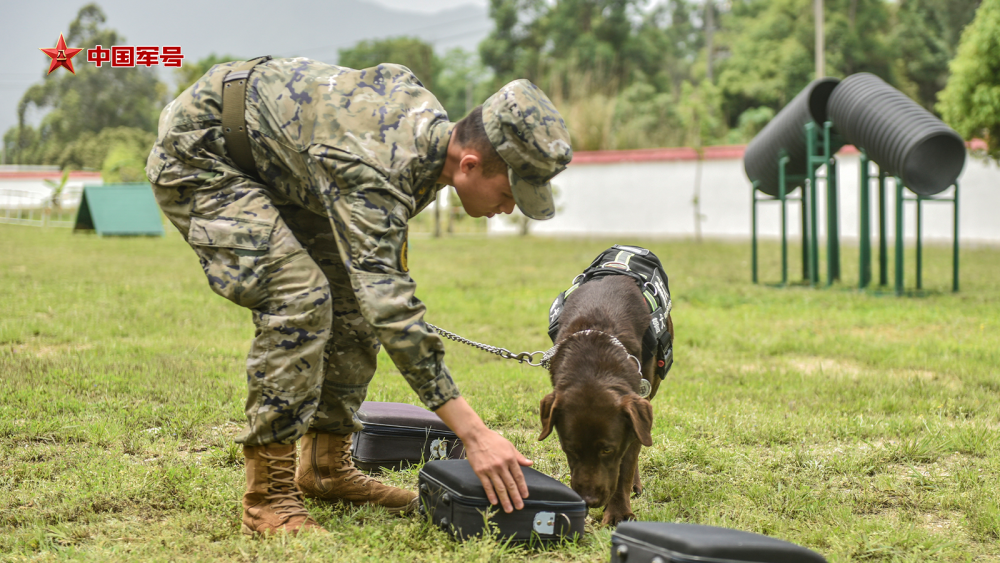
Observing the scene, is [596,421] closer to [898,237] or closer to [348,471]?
[348,471]

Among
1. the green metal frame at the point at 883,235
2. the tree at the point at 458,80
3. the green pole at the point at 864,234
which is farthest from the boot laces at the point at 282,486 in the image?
the tree at the point at 458,80

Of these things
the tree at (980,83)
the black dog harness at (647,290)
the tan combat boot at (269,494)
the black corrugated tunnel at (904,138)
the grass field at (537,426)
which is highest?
the tree at (980,83)

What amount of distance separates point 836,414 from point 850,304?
186 inches

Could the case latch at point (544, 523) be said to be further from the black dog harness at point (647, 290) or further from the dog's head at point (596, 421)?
the black dog harness at point (647, 290)

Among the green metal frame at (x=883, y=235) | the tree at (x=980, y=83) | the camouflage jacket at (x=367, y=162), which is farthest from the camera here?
the tree at (x=980, y=83)

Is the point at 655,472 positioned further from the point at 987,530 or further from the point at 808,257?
the point at 808,257

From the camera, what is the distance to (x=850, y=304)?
868cm

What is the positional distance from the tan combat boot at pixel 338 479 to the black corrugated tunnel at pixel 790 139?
344 inches

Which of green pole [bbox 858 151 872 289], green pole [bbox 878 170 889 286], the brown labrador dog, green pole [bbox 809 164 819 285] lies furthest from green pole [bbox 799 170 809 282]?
the brown labrador dog

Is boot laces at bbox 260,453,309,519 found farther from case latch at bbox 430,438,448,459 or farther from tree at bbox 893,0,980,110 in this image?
tree at bbox 893,0,980,110

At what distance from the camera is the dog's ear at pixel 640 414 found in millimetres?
2854

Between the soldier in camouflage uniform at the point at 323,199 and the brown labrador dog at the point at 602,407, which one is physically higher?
the soldier in camouflage uniform at the point at 323,199

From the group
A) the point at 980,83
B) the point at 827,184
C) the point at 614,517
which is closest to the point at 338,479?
the point at 614,517

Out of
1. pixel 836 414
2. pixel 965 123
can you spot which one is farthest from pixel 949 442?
pixel 965 123
